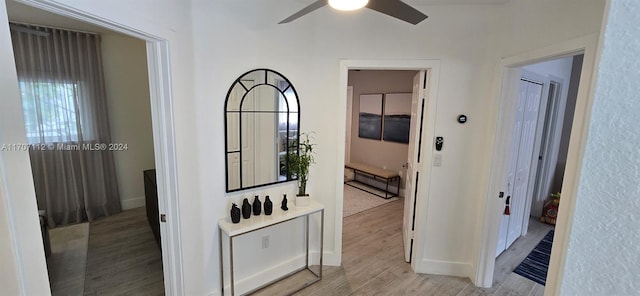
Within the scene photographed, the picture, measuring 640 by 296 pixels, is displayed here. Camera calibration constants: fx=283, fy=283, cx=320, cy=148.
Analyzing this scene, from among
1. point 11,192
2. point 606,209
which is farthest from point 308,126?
point 606,209

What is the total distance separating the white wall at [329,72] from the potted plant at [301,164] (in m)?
0.13

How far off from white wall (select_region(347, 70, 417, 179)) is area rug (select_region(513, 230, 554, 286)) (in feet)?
7.22

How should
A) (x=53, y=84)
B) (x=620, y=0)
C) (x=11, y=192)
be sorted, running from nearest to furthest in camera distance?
(x=620, y=0) < (x=11, y=192) < (x=53, y=84)

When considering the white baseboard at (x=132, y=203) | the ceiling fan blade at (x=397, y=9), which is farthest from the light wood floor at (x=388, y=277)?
the white baseboard at (x=132, y=203)

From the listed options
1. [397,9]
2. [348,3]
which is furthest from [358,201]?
[348,3]

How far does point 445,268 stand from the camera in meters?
2.78

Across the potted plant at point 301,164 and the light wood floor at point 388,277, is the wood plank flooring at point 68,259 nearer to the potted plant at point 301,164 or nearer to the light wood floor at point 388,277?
the light wood floor at point 388,277

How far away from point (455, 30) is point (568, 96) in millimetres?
2884

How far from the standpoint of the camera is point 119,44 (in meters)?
3.94

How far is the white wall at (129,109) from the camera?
3926 mm

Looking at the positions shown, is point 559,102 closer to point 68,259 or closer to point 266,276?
point 266,276

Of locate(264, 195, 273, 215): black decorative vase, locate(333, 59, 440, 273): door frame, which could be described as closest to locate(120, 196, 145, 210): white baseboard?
locate(264, 195, 273, 215): black decorative vase

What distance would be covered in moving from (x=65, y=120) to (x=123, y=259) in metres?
1.98

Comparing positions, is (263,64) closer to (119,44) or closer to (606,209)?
(606,209)
